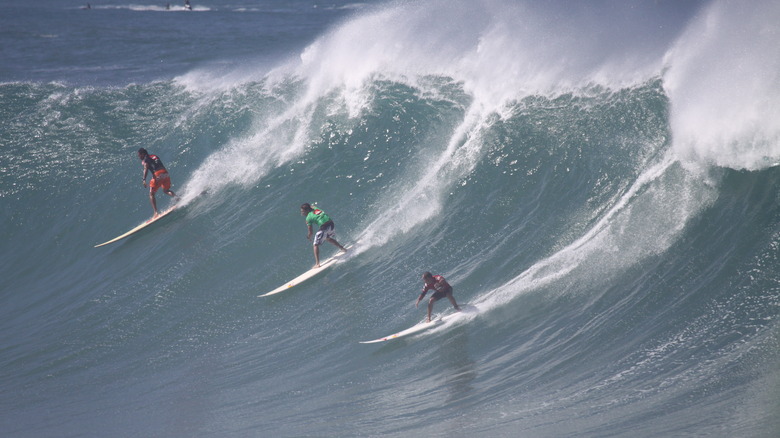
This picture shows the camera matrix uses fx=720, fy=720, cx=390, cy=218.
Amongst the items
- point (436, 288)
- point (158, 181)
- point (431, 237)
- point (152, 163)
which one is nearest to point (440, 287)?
point (436, 288)

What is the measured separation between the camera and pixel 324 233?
41.2 ft

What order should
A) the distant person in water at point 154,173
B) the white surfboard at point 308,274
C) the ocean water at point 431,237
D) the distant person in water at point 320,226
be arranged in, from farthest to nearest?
the distant person in water at point 154,173, the distant person in water at point 320,226, the white surfboard at point 308,274, the ocean water at point 431,237

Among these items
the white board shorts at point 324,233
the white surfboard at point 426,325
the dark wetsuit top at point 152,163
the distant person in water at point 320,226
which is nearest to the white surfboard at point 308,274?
the distant person in water at point 320,226

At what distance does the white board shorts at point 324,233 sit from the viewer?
12.5 meters

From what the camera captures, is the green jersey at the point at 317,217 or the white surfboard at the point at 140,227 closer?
the green jersey at the point at 317,217

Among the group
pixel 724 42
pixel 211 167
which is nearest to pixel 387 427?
pixel 724 42

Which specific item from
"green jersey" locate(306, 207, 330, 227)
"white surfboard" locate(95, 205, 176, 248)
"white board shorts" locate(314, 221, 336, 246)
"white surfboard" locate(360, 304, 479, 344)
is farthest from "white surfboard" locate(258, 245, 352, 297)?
"white surfboard" locate(95, 205, 176, 248)

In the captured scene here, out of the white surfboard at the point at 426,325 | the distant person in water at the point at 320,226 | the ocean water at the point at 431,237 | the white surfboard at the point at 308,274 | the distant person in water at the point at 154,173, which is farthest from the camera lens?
the distant person in water at the point at 154,173

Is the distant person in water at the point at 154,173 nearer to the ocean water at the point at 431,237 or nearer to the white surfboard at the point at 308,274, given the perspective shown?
the ocean water at the point at 431,237

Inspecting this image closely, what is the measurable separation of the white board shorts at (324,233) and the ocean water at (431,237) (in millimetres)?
570

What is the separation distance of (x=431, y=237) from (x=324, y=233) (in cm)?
186

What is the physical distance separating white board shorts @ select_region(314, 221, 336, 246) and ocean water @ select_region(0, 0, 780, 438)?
1.87ft

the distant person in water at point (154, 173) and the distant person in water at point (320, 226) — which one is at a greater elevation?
the distant person in water at point (154, 173)

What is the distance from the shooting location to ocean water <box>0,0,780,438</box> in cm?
826
